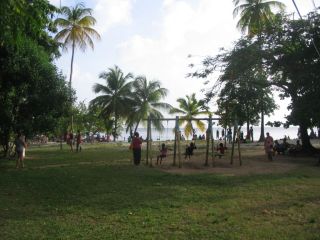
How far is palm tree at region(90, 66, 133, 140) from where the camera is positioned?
45.6 metres

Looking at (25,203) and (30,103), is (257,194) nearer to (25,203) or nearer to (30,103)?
(25,203)

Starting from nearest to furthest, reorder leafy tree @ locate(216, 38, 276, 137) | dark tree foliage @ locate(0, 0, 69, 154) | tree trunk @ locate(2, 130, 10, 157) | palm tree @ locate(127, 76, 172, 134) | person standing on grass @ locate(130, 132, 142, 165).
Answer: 1. dark tree foliage @ locate(0, 0, 69, 154)
2. person standing on grass @ locate(130, 132, 142, 165)
3. tree trunk @ locate(2, 130, 10, 157)
4. leafy tree @ locate(216, 38, 276, 137)
5. palm tree @ locate(127, 76, 172, 134)

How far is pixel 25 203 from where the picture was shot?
10.1 metres

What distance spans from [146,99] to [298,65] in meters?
23.6

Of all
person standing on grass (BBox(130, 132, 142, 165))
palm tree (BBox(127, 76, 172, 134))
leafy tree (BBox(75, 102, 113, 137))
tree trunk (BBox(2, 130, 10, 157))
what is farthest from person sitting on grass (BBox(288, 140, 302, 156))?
leafy tree (BBox(75, 102, 113, 137))

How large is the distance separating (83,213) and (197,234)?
284 centimetres

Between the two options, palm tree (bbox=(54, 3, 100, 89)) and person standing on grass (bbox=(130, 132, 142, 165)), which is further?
palm tree (bbox=(54, 3, 100, 89))

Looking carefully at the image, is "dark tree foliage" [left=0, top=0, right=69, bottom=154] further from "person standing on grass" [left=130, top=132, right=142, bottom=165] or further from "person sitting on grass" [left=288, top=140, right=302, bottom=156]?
"person sitting on grass" [left=288, top=140, right=302, bottom=156]

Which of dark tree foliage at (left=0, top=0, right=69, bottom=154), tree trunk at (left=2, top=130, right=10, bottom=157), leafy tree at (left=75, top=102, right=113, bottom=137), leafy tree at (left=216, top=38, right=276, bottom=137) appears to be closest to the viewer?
dark tree foliage at (left=0, top=0, right=69, bottom=154)

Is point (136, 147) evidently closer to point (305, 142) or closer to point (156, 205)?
point (156, 205)

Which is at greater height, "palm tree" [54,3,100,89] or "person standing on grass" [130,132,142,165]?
"palm tree" [54,3,100,89]

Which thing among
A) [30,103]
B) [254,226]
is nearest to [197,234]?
[254,226]

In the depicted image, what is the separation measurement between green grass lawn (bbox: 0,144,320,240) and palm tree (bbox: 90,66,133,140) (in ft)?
98.7

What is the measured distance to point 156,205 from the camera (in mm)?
9875
